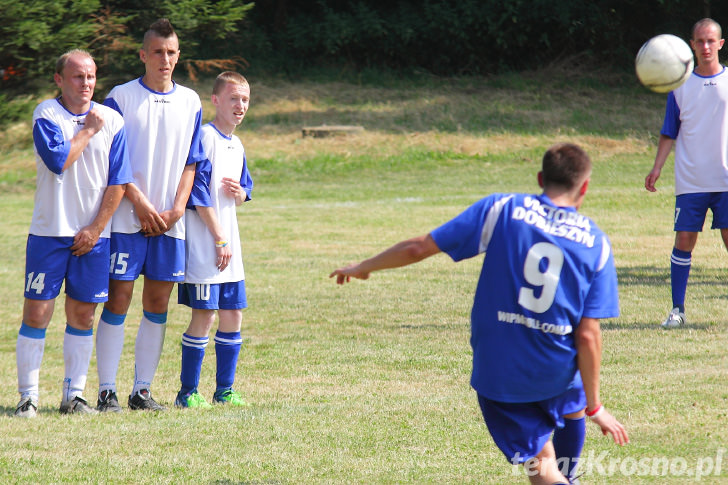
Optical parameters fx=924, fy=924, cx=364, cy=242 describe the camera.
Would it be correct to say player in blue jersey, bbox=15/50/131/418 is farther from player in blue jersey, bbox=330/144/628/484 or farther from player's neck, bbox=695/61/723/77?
player's neck, bbox=695/61/723/77

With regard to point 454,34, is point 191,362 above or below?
below

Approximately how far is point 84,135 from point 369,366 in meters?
2.87

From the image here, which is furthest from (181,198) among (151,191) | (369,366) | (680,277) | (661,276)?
(661,276)

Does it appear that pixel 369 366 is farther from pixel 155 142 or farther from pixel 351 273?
pixel 351 273

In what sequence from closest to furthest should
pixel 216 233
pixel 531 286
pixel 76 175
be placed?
1. pixel 531 286
2. pixel 76 175
3. pixel 216 233

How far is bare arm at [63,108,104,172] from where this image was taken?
5598 millimetres

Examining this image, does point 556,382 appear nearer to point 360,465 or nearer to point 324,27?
point 360,465

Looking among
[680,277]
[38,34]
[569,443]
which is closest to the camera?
[569,443]

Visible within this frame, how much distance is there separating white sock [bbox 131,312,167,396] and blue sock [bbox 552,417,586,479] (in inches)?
118

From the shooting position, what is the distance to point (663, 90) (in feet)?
25.6

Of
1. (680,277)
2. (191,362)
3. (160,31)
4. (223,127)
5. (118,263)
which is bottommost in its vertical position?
(191,362)

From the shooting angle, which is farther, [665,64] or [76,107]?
[665,64]

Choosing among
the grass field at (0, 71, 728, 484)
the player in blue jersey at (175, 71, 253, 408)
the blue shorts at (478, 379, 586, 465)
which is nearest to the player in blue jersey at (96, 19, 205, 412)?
the player in blue jersey at (175, 71, 253, 408)

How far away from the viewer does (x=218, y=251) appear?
6012 mm
